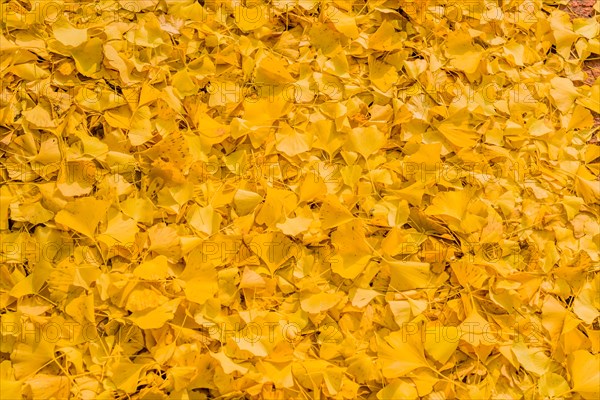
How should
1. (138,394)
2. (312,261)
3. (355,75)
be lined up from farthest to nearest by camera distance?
(355,75) → (312,261) → (138,394)

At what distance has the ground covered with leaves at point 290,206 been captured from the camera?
771 mm

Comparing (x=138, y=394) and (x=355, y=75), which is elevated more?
(x=355, y=75)

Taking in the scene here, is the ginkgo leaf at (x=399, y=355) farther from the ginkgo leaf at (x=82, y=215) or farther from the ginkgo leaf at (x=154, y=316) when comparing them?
the ginkgo leaf at (x=82, y=215)

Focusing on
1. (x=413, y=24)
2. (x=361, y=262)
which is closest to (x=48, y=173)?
(x=361, y=262)

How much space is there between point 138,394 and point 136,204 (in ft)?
0.84

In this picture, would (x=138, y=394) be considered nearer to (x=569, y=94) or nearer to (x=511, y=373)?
(x=511, y=373)

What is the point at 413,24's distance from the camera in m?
1.05

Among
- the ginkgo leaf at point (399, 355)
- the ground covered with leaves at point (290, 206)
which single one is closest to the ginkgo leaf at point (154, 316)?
the ground covered with leaves at point (290, 206)

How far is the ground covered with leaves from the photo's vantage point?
771mm

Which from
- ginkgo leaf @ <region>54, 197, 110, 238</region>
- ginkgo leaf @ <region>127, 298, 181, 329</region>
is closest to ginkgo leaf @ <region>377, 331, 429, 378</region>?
ginkgo leaf @ <region>127, 298, 181, 329</region>

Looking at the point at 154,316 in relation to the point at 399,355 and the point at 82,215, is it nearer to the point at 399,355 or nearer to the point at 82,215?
the point at 82,215

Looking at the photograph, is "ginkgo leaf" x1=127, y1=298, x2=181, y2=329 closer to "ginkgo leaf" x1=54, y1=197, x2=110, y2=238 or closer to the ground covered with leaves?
the ground covered with leaves

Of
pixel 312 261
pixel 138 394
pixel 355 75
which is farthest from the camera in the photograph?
pixel 355 75

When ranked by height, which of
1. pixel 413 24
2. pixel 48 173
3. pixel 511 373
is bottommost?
pixel 511 373
